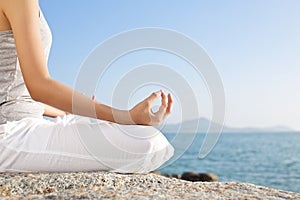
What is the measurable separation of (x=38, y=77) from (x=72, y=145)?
1.45ft

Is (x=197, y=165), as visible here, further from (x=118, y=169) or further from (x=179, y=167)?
(x=118, y=169)

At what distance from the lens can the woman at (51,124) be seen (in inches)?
96.2

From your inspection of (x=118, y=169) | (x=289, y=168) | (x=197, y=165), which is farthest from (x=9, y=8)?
(x=197, y=165)

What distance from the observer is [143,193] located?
224 cm

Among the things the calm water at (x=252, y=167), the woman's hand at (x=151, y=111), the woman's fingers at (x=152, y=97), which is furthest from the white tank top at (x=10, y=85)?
the calm water at (x=252, y=167)

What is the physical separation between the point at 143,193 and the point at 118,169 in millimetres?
539

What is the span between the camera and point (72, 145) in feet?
8.63

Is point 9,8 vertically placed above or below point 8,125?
above

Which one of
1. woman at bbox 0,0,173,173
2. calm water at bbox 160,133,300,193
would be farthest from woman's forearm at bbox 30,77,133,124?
calm water at bbox 160,133,300,193

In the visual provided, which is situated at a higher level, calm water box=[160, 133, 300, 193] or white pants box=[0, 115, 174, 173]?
white pants box=[0, 115, 174, 173]

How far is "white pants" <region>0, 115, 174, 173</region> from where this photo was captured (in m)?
2.61

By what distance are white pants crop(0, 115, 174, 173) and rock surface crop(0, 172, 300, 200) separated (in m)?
0.08

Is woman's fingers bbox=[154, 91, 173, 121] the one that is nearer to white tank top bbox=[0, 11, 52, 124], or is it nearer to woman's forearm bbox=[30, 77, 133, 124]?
woman's forearm bbox=[30, 77, 133, 124]

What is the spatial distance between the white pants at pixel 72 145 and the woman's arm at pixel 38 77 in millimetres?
171
